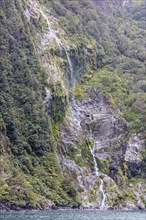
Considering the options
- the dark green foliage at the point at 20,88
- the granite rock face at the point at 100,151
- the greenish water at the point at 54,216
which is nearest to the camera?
the greenish water at the point at 54,216

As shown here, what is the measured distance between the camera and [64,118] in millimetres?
100438

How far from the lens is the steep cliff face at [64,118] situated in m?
82.6

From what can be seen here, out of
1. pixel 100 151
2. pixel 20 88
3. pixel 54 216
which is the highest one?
pixel 20 88

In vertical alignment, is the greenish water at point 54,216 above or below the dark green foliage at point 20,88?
below

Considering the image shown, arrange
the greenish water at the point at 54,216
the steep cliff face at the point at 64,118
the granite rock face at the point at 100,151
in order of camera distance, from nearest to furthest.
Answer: the greenish water at the point at 54,216 → the steep cliff face at the point at 64,118 → the granite rock face at the point at 100,151

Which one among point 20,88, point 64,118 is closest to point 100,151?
point 64,118

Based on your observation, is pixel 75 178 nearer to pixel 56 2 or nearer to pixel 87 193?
pixel 87 193

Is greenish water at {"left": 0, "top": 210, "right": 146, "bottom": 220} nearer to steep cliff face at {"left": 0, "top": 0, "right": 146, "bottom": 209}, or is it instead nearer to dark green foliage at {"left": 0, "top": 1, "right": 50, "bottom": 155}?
steep cliff face at {"left": 0, "top": 0, "right": 146, "bottom": 209}

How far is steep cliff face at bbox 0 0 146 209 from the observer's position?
82.6 m

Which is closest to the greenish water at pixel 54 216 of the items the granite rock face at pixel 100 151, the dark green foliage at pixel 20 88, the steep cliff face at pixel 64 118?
the steep cliff face at pixel 64 118

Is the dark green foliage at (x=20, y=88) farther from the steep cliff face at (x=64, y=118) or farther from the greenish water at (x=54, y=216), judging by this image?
the greenish water at (x=54, y=216)

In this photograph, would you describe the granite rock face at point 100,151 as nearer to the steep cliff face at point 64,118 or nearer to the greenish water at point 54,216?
the steep cliff face at point 64,118

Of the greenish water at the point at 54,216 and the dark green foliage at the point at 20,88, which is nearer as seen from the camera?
the greenish water at the point at 54,216

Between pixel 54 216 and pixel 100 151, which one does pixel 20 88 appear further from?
pixel 54 216
